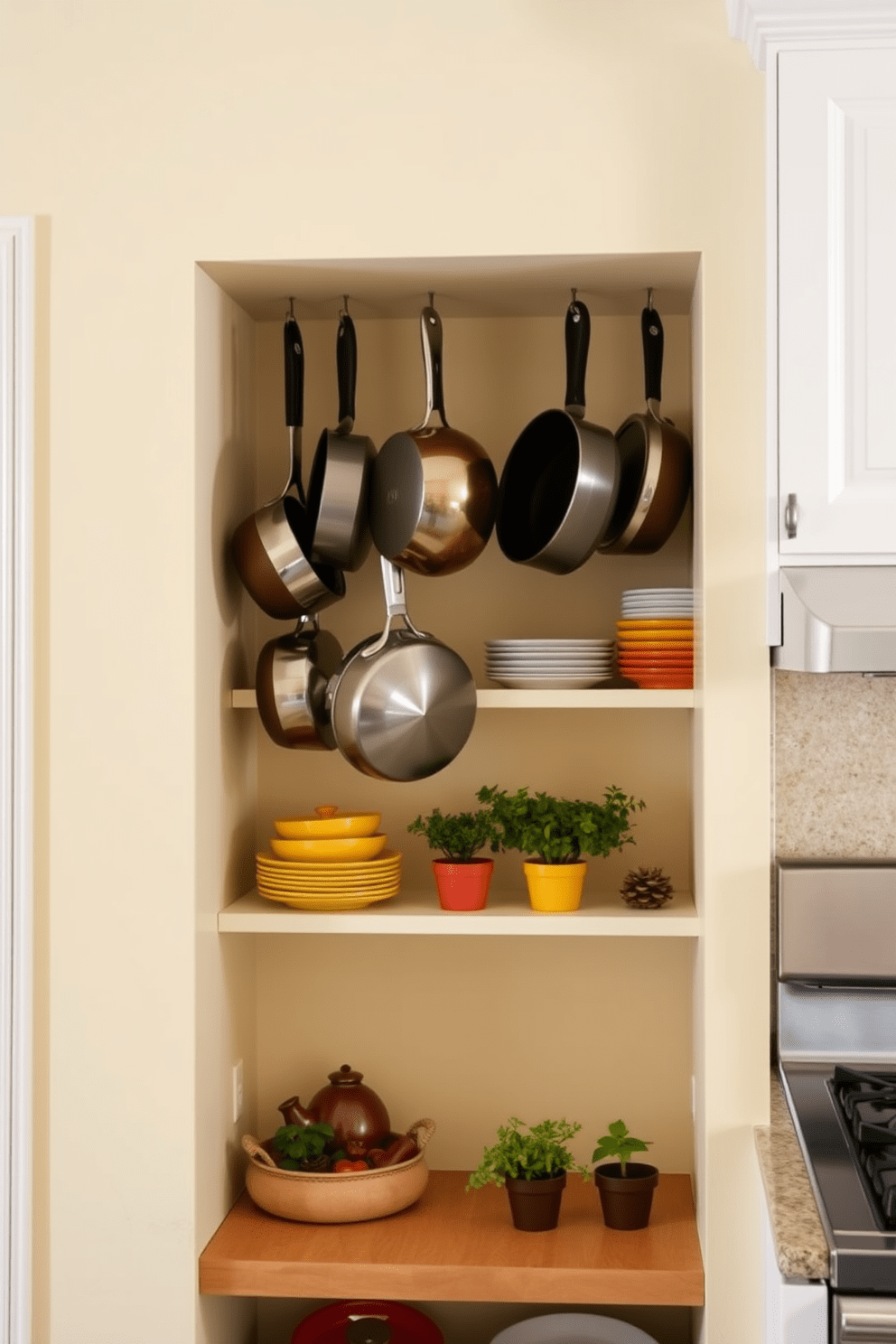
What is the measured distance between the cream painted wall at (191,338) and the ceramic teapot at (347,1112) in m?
0.27

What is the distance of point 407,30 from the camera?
1819 millimetres

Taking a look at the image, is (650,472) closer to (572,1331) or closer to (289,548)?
(289,548)

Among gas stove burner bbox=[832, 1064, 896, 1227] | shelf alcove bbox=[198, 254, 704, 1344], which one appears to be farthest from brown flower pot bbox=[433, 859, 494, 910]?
gas stove burner bbox=[832, 1064, 896, 1227]

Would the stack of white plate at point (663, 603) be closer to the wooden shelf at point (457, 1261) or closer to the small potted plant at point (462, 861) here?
the small potted plant at point (462, 861)

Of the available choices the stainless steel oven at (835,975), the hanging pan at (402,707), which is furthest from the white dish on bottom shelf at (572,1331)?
the hanging pan at (402,707)

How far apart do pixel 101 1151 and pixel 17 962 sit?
29 centimetres

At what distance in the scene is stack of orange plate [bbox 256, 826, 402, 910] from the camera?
1997 millimetres

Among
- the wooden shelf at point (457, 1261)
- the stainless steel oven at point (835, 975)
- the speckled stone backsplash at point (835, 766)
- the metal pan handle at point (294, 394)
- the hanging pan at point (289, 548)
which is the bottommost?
the wooden shelf at point (457, 1261)

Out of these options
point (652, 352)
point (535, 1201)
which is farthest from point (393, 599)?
point (535, 1201)

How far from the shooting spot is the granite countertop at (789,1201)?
1391 millimetres

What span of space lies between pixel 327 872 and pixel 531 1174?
541 millimetres

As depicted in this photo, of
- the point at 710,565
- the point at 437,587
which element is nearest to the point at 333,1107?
the point at 437,587

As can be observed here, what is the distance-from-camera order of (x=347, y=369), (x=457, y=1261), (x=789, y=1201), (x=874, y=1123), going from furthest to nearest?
(x=347, y=369) < (x=457, y=1261) < (x=874, y=1123) < (x=789, y=1201)

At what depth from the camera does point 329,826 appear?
2049 mm
